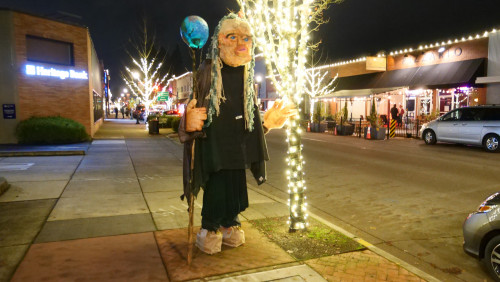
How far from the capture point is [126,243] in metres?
4.44

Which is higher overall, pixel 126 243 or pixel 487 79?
pixel 487 79

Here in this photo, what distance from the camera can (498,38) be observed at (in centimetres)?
2044

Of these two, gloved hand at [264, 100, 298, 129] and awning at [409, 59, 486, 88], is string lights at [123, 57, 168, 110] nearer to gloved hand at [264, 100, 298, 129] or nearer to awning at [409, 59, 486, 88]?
awning at [409, 59, 486, 88]

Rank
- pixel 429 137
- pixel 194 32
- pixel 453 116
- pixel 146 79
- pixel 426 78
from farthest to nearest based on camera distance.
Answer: pixel 146 79, pixel 426 78, pixel 429 137, pixel 453 116, pixel 194 32

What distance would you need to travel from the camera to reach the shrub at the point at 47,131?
14.9m

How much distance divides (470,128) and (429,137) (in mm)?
2130

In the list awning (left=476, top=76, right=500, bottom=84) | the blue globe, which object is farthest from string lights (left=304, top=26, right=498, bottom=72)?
the blue globe

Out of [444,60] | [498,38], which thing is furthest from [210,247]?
[444,60]

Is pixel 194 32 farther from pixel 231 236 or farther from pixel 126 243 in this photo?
pixel 126 243

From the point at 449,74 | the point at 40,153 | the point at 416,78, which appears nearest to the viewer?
the point at 40,153

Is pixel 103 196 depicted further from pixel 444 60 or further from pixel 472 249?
pixel 444 60

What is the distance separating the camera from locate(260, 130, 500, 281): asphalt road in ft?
15.6

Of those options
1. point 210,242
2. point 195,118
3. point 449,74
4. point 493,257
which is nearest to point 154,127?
point 449,74

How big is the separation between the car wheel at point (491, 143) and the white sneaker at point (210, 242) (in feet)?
44.9
